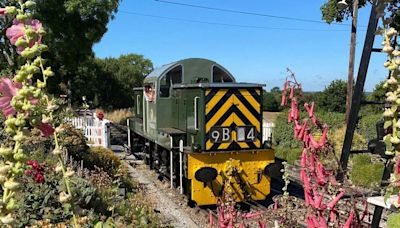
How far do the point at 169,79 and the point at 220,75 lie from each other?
1242mm

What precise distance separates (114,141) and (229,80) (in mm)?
10995

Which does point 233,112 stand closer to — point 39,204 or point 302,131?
point 39,204

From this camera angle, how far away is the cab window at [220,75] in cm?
1054

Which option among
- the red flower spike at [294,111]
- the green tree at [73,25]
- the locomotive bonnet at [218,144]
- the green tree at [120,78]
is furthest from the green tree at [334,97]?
the red flower spike at [294,111]

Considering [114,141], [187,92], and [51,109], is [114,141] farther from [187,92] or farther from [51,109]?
[51,109]

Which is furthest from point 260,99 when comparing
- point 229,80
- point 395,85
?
point 395,85

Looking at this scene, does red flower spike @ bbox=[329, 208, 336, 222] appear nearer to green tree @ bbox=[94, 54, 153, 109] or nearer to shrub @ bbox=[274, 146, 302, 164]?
shrub @ bbox=[274, 146, 302, 164]

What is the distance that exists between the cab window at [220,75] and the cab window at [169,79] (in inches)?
32.1

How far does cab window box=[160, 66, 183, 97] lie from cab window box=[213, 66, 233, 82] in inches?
32.1

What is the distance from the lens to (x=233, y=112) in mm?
9047

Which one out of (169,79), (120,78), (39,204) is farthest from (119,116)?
(39,204)

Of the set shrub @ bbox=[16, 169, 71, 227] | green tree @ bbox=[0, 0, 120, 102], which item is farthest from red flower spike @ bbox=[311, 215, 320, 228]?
green tree @ bbox=[0, 0, 120, 102]

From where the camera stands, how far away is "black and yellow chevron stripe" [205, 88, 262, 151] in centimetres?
890

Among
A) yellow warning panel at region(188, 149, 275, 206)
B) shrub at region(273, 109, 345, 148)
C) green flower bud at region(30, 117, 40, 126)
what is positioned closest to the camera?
green flower bud at region(30, 117, 40, 126)
